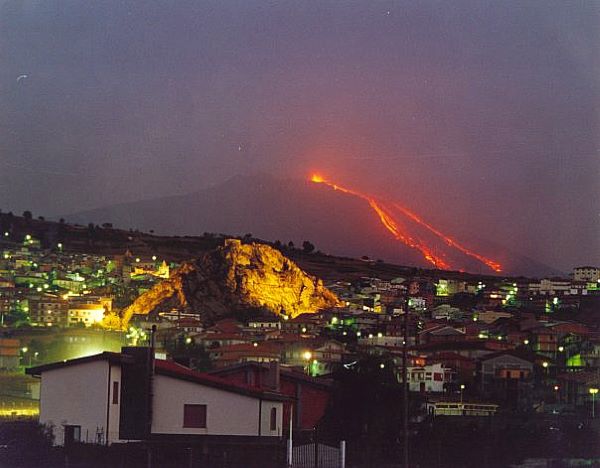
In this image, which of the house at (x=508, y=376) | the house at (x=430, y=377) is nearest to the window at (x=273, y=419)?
the house at (x=508, y=376)

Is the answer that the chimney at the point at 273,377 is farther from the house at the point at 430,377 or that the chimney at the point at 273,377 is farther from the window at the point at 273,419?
the house at the point at 430,377

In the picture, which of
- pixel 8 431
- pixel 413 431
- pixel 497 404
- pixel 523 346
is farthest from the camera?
pixel 523 346

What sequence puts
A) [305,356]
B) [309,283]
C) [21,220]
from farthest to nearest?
1. [21,220]
2. [309,283]
3. [305,356]

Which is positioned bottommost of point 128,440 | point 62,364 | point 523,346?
point 128,440

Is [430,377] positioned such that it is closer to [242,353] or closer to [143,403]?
[242,353]

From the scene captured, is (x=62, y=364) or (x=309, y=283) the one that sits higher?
(x=309, y=283)

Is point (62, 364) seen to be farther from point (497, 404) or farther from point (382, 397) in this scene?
point (497, 404)

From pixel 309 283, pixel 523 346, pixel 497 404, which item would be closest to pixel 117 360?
pixel 497 404
